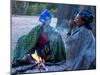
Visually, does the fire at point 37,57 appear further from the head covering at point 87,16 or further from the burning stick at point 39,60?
the head covering at point 87,16

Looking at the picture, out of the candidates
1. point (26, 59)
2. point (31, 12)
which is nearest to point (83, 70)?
point (26, 59)

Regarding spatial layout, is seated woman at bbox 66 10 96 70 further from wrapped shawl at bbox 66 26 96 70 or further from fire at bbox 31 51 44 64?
fire at bbox 31 51 44 64

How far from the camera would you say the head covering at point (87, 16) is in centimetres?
238

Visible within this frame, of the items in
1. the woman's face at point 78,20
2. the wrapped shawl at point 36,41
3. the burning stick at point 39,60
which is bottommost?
the burning stick at point 39,60

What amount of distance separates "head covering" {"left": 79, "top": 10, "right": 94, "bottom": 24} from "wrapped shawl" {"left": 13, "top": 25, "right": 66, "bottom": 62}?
38 centimetres

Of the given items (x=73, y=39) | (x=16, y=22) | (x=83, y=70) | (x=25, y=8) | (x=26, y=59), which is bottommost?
(x=83, y=70)

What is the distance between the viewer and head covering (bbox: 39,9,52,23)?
2216mm

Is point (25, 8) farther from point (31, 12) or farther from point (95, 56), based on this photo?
point (95, 56)

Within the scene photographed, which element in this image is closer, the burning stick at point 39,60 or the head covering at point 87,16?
the burning stick at point 39,60

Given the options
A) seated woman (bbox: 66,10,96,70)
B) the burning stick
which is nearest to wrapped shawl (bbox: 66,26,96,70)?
seated woman (bbox: 66,10,96,70)

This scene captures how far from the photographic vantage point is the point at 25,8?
2156mm

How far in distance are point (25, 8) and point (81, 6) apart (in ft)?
2.13

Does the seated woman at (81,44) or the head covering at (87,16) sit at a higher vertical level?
the head covering at (87,16)

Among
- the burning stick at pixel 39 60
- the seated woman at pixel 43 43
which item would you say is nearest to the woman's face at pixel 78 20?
the seated woman at pixel 43 43
